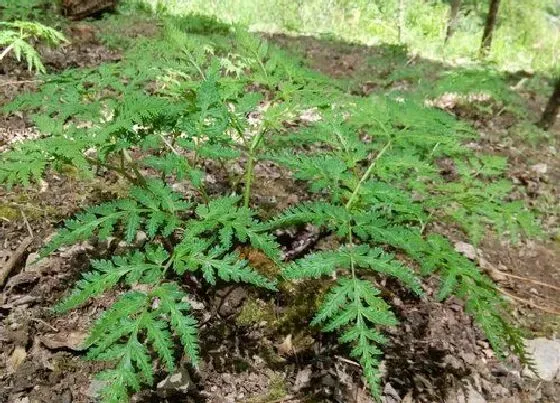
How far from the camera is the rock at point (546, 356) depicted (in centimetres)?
281

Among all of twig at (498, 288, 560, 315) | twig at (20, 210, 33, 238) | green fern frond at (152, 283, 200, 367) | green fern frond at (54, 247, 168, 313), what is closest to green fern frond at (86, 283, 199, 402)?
green fern frond at (152, 283, 200, 367)

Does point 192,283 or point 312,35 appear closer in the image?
point 192,283

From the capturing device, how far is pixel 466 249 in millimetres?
3639

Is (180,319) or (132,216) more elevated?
(132,216)

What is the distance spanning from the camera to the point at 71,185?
3379 mm

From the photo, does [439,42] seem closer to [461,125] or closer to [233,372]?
[461,125]

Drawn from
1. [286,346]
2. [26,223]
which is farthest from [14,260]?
[286,346]

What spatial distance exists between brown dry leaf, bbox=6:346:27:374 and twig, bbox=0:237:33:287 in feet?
1.43

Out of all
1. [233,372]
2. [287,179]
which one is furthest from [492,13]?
[233,372]

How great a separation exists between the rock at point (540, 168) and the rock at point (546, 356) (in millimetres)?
2575

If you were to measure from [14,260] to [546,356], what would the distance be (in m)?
3.07

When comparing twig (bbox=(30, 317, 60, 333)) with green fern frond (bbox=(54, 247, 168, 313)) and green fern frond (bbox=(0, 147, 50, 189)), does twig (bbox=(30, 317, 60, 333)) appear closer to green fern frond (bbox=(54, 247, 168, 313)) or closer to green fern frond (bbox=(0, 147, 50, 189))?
green fern frond (bbox=(54, 247, 168, 313))

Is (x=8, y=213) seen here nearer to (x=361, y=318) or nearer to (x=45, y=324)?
(x=45, y=324)

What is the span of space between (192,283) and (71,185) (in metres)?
1.29
